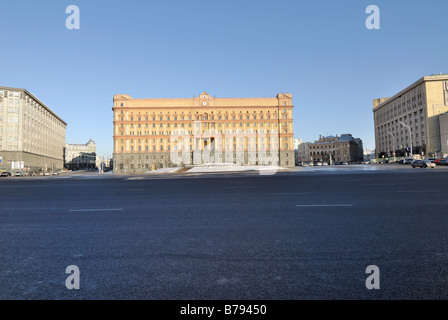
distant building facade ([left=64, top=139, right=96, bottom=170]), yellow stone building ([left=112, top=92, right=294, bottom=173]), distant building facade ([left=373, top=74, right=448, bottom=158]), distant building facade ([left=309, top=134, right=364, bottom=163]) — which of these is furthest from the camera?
distant building facade ([left=64, top=139, right=96, bottom=170])

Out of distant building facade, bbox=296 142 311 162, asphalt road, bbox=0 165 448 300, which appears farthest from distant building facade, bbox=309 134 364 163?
asphalt road, bbox=0 165 448 300

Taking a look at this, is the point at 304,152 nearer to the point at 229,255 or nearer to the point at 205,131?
the point at 205,131

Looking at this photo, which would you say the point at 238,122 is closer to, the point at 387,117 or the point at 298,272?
the point at 387,117

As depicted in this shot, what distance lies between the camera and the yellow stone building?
9112 centimetres

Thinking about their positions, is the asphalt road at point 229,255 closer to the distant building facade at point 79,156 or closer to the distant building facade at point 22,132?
the distant building facade at point 22,132

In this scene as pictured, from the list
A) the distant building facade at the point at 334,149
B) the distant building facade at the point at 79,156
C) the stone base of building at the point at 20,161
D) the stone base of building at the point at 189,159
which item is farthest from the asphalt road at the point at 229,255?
the distant building facade at the point at 79,156

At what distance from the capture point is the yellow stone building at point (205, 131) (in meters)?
91.1

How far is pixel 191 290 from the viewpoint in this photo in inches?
101

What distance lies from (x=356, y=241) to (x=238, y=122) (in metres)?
91.0

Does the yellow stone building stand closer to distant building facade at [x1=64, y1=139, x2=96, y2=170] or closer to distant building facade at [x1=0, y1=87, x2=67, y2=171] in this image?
distant building facade at [x1=0, y1=87, x2=67, y2=171]

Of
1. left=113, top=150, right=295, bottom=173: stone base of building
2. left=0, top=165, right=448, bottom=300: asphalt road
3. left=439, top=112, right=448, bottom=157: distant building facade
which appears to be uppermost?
left=439, top=112, right=448, bottom=157: distant building facade

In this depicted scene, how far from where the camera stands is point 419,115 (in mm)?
88188

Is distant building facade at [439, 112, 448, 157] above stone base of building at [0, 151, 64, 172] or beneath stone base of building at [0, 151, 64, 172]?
above

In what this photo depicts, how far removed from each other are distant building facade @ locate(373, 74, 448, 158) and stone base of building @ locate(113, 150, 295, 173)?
35.0 meters
